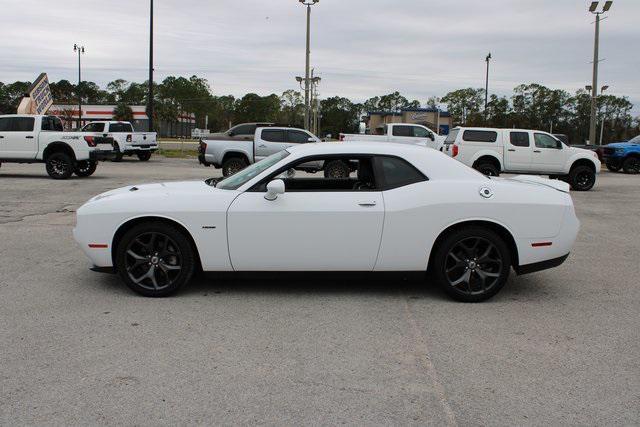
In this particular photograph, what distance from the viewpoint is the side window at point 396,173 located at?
5.68 metres

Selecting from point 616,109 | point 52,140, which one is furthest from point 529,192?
point 616,109

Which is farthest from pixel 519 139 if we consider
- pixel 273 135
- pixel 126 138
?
pixel 126 138

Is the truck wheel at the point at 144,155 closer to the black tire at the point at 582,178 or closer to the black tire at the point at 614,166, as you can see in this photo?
the black tire at the point at 582,178

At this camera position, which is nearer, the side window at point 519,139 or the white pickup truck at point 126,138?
the side window at point 519,139

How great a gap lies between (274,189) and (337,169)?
1.60 m

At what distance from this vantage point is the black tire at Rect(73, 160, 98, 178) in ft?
63.0

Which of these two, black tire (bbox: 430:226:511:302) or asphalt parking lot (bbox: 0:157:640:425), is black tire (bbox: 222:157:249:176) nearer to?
asphalt parking lot (bbox: 0:157:640:425)

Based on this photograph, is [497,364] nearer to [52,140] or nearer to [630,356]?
[630,356]

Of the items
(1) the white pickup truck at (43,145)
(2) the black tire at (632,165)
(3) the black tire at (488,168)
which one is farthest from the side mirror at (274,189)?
(2) the black tire at (632,165)

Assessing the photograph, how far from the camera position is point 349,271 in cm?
562

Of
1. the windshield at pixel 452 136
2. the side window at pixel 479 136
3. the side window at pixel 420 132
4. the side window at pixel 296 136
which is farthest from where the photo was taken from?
the side window at pixel 420 132

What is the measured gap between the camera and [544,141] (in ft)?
61.2

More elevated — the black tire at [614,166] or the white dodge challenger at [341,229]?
the black tire at [614,166]

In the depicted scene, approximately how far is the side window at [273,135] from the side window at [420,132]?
24.4 feet
